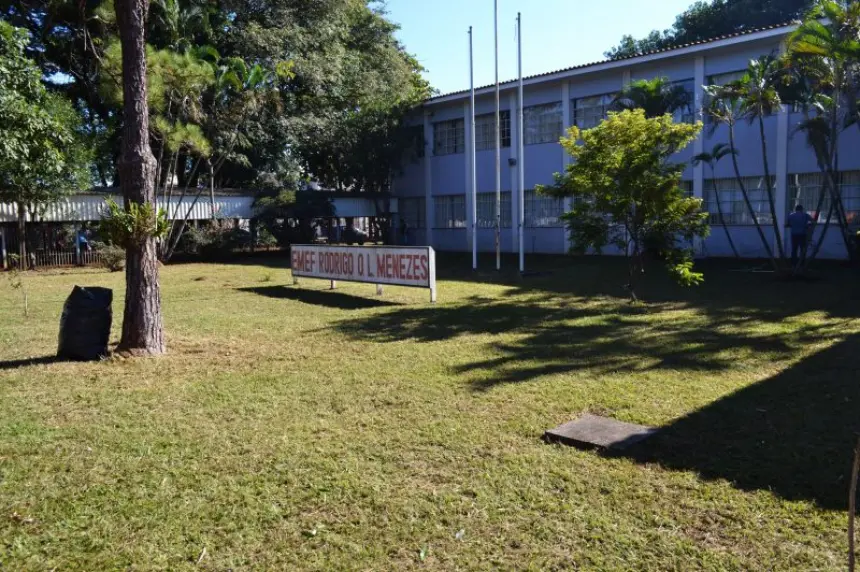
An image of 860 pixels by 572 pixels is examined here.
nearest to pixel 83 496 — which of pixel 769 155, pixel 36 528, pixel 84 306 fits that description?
pixel 36 528

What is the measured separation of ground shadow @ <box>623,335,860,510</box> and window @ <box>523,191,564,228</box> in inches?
802

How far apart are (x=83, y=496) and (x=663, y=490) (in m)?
3.86

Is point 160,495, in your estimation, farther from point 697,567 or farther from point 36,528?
point 697,567

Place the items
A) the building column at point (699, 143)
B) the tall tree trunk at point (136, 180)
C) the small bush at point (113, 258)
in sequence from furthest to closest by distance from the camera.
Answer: the small bush at point (113, 258), the building column at point (699, 143), the tall tree trunk at point (136, 180)

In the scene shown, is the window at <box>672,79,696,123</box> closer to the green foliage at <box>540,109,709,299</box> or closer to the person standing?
the person standing

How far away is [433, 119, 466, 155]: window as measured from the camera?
101 ft

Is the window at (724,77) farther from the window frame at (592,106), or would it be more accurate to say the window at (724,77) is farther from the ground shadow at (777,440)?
the ground shadow at (777,440)

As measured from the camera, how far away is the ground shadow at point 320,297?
47.1ft

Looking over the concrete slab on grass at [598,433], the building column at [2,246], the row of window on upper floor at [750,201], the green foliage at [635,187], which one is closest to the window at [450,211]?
the row of window on upper floor at [750,201]

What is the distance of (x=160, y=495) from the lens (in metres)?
4.64

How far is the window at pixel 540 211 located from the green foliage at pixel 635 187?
47.0ft

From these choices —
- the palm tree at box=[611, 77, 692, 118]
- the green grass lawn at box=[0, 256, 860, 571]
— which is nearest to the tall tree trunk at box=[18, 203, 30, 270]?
the green grass lawn at box=[0, 256, 860, 571]

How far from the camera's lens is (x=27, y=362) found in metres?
8.91

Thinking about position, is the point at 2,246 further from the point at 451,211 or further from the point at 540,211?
the point at 540,211
